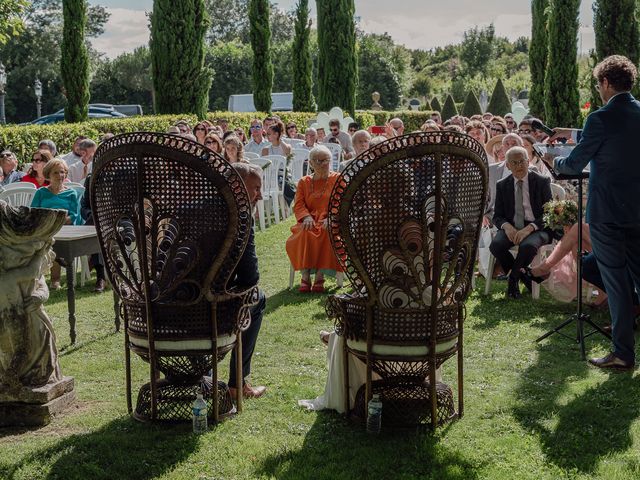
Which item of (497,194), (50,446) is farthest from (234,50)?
(50,446)

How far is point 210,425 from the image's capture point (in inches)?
191

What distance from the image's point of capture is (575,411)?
5.04m

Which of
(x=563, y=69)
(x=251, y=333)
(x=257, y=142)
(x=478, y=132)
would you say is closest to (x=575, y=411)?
(x=251, y=333)

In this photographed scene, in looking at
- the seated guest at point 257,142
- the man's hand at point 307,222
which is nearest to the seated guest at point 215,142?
the man's hand at point 307,222

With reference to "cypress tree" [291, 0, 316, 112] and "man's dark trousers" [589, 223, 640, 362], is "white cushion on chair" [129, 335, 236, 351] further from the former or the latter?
"cypress tree" [291, 0, 316, 112]

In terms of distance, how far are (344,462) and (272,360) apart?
2146 mm

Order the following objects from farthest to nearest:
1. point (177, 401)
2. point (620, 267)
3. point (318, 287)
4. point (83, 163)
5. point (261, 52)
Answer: point (261, 52)
point (83, 163)
point (318, 287)
point (620, 267)
point (177, 401)

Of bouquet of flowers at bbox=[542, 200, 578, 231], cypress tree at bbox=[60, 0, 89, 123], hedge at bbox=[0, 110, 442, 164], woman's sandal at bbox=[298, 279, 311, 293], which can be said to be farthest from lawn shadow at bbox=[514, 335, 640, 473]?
cypress tree at bbox=[60, 0, 89, 123]

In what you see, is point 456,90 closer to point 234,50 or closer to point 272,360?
point 234,50

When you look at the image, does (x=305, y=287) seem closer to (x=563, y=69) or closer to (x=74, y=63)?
(x=74, y=63)

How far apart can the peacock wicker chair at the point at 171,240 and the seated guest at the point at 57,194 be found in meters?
3.95

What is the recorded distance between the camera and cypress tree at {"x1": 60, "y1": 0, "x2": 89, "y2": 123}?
19391 mm

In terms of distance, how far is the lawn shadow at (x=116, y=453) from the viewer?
4227 millimetres

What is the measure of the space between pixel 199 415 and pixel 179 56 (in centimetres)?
1741
